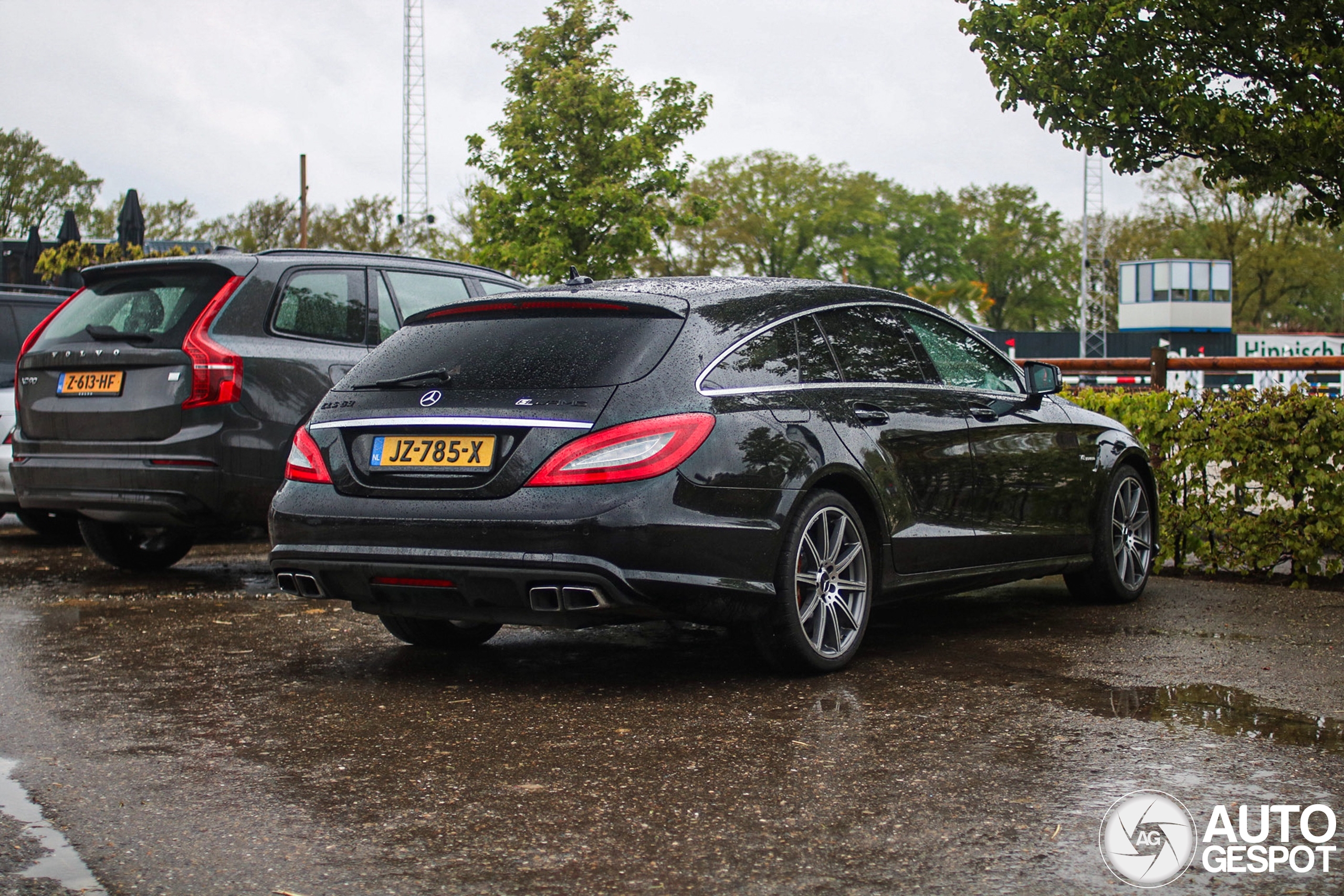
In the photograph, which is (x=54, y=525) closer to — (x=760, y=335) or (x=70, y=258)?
(x=760, y=335)

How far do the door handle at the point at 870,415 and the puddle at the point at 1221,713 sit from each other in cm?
133

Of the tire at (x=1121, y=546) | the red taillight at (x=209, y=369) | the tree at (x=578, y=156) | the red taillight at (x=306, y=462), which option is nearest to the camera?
the red taillight at (x=306, y=462)

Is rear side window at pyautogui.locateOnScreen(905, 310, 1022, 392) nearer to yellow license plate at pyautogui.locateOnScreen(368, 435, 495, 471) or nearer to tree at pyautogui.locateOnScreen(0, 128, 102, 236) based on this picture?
yellow license plate at pyautogui.locateOnScreen(368, 435, 495, 471)

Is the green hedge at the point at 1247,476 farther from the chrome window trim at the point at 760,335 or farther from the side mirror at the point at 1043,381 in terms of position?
the chrome window trim at the point at 760,335

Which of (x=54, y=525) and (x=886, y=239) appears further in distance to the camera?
(x=886, y=239)

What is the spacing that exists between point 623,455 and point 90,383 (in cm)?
426

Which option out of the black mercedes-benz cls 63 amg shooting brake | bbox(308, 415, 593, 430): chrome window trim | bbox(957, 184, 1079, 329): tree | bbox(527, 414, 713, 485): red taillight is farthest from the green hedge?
bbox(957, 184, 1079, 329): tree

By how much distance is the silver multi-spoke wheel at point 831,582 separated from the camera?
18.3 feet

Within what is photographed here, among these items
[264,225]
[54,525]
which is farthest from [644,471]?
[264,225]

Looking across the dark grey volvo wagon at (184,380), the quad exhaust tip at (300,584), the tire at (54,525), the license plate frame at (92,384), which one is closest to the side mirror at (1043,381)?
the quad exhaust tip at (300,584)

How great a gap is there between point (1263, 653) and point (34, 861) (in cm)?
466

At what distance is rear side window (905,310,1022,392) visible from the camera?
6680mm

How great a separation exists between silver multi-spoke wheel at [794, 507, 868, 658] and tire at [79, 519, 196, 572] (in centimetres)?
485

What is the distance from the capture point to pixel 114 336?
26.8 feet
